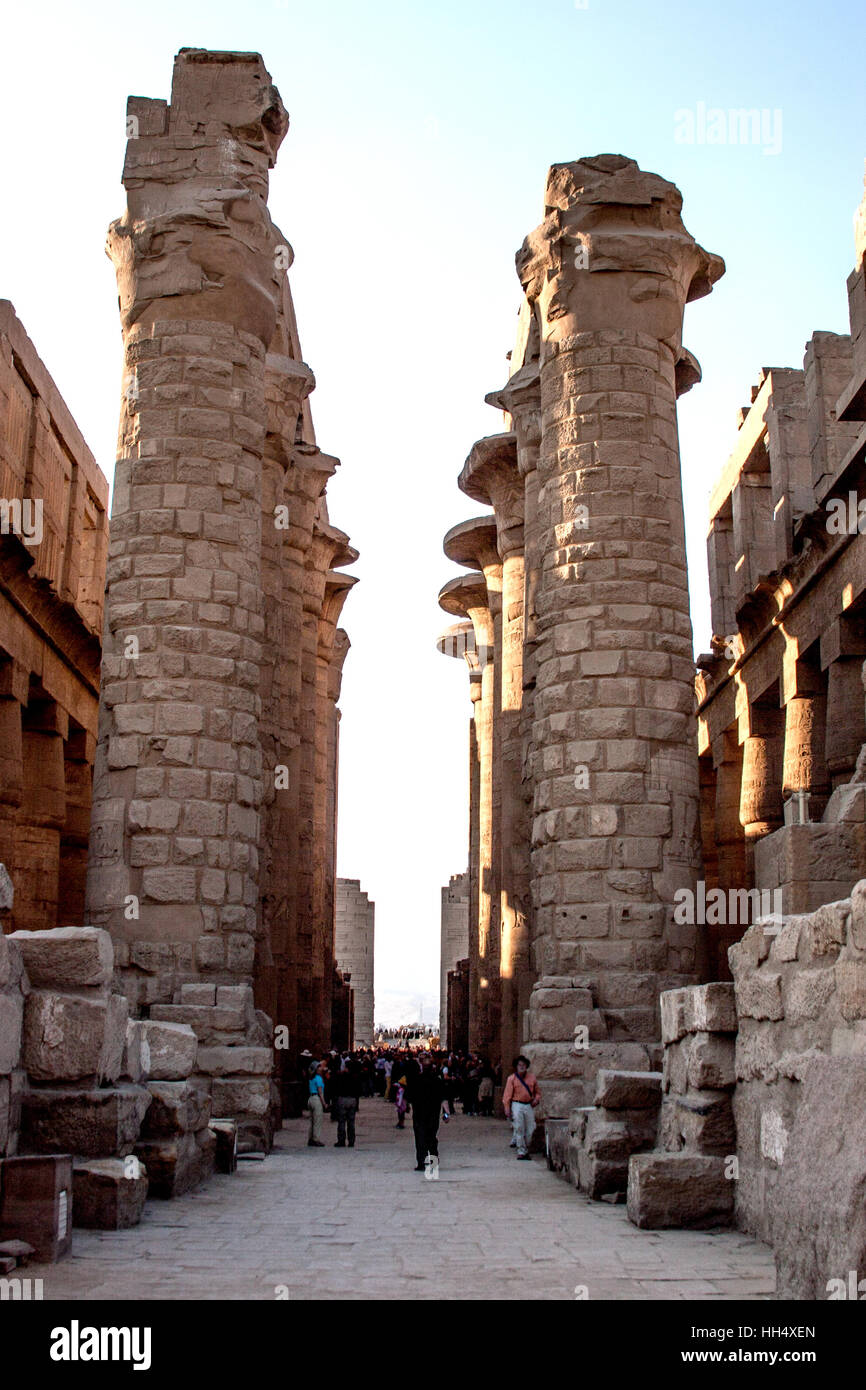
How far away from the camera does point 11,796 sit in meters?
18.3

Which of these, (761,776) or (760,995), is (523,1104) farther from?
(761,776)

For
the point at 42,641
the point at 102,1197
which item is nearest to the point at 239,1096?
the point at 102,1197

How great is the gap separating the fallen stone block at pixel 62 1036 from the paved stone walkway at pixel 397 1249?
0.93 meters

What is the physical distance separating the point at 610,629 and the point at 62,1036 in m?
7.93

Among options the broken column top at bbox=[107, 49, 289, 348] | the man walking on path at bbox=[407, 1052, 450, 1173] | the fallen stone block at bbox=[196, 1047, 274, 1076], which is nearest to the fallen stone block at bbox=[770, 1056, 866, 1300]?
the man walking on path at bbox=[407, 1052, 450, 1173]

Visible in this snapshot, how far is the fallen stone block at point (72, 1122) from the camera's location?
756 centimetres

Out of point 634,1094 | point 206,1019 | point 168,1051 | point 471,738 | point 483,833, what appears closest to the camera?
point 634,1094

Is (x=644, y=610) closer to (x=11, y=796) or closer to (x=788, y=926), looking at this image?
(x=788, y=926)

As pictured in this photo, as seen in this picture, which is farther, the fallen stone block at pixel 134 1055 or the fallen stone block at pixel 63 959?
the fallen stone block at pixel 134 1055

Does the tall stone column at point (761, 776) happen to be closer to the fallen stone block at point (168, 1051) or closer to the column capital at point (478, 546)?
the column capital at point (478, 546)

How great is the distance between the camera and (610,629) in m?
14.1

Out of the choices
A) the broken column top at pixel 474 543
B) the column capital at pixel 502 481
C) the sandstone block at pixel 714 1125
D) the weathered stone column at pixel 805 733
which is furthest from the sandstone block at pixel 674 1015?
the broken column top at pixel 474 543

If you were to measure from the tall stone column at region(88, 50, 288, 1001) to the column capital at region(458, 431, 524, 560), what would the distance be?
18.1ft
